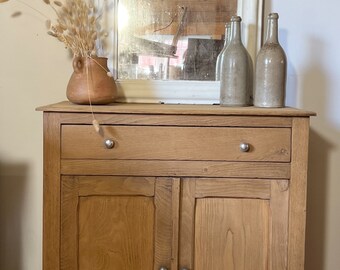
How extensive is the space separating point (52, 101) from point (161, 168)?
0.64 m

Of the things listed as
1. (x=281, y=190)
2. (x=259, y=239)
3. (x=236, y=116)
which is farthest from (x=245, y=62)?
(x=259, y=239)

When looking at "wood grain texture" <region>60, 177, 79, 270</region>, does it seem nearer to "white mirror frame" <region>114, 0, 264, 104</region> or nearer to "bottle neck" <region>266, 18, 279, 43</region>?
"white mirror frame" <region>114, 0, 264, 104</region>

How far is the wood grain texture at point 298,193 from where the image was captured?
1466 millimetres

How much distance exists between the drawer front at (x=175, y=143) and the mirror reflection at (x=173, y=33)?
1.41 feet

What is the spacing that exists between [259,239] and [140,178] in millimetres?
406

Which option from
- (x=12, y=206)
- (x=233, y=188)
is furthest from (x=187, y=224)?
(x=12, y=206)

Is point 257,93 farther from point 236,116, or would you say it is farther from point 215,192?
point 215,192

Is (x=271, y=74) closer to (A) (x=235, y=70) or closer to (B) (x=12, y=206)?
(A) (x=235, y=70)

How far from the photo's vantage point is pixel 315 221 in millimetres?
1952

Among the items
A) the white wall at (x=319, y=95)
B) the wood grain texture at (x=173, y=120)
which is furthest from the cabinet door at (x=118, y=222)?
the white wall at (x=319, y=95)

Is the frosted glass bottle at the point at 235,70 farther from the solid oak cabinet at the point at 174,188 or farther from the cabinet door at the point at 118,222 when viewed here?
the cabinet door at the point at 118,222

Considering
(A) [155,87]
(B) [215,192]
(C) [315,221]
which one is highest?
(A) [155,87]

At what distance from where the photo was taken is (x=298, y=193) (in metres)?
1.47

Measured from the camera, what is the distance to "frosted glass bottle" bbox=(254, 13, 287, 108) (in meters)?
1.62
